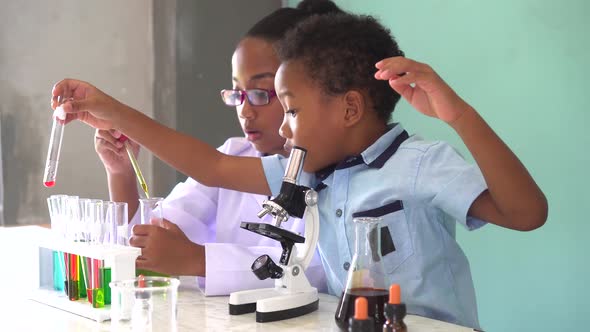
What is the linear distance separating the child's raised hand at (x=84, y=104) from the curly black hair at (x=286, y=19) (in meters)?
0.51

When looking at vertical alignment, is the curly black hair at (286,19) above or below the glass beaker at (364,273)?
above

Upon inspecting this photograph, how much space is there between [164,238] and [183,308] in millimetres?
214

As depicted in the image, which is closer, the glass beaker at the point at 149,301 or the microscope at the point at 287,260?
the glass beaker at the point at 149,301

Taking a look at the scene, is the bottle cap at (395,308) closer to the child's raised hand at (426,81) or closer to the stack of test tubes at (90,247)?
the child's raised hand at (426,81)

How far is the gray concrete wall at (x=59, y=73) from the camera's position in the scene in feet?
11.1

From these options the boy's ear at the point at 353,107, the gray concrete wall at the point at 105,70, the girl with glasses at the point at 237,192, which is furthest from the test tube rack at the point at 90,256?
the gray concrete wall at the point at 105,70

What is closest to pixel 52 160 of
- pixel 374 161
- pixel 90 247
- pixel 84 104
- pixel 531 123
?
pixel 84 104

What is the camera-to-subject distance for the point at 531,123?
8.96 ft

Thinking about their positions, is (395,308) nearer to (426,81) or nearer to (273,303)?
(273,303)

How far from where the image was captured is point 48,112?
135 inches

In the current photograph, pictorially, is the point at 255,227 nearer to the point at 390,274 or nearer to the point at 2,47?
the point at 390,274

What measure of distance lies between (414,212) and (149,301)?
64 centimetres

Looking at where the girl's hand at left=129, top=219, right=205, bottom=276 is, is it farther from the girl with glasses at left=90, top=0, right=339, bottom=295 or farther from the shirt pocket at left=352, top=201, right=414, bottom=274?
the shirt pocket at left=352, top=201, right=414, bottom=274

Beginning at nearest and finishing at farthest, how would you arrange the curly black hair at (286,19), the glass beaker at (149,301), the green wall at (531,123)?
the glass beaker at (149,301) < the curly black hair at (286,19) < the green wall at (531,123)
